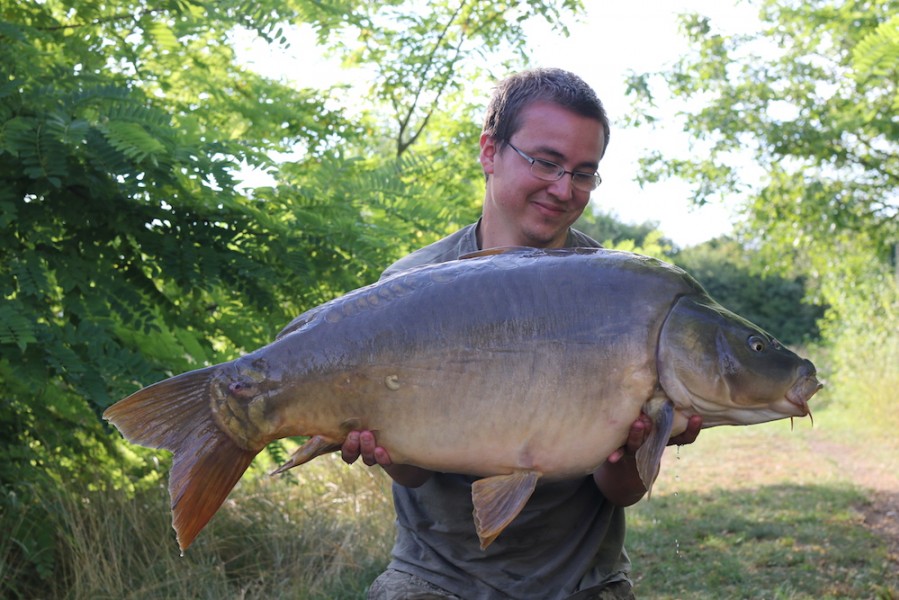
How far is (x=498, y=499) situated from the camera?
2.38 m

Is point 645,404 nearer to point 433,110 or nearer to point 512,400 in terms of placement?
point 512,400

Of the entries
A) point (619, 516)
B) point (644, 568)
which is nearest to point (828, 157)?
point (644, 568)

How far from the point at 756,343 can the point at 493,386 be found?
642 millimetres

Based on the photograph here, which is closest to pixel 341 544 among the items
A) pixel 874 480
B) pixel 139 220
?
pixel 139 220

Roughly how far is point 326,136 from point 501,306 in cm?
439

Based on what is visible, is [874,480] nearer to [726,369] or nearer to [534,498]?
[534,498]

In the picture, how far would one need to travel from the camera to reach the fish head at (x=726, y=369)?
237cm

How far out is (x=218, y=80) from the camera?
6.23 m

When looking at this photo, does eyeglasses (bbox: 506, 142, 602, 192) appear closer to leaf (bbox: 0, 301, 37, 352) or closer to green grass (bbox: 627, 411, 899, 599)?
leaf (bbox: 0, 301, 37, 352)

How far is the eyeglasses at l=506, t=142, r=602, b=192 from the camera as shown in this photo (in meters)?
3.07

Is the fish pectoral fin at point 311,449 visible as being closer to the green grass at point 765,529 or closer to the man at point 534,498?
the man at point 534,498

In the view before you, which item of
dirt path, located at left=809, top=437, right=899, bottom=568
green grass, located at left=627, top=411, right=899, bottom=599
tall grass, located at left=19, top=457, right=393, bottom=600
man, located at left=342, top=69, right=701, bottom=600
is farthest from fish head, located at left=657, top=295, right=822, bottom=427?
dirt path, located at left=809, top=437, right=899, bottom=568

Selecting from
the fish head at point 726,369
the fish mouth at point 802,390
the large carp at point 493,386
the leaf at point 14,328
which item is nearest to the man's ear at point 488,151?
the large carp at point 493,386

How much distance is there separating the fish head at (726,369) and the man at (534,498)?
52 cm
